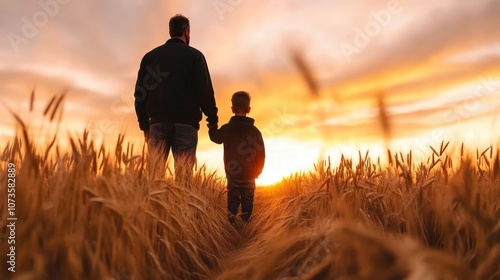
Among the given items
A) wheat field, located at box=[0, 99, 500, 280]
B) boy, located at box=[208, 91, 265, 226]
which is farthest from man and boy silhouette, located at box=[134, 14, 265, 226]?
wheat field, located at box=[0, 99, 500, 280]

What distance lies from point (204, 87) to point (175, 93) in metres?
0.32

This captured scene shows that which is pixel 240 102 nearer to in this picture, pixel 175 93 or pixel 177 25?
pixel 175 93

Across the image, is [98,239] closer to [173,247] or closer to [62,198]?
[62,198]

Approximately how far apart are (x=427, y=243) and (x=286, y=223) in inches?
31.6

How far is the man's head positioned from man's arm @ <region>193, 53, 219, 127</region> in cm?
34

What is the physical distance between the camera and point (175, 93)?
4.21 meters

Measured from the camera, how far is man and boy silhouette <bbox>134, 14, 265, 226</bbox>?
418 cm

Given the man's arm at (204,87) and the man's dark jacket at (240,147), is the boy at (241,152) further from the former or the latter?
the man's arm at (204,87)

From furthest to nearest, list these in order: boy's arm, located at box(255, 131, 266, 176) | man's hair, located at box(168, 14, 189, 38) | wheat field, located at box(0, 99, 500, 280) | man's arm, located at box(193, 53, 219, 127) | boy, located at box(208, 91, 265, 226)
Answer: boy's arm, located at box(255, 131, 266, 176), boy, located at box(208, 91, 265, 226), man's hair, located at box(168, 14, 189, 38), man's arm, located at box(193, 53, 219, 127), wheat field, located at box(0, 99, 500, 280)

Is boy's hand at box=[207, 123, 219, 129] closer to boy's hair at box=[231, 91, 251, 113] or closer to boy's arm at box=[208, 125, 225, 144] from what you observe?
boy's arm at box=[208, 125, 225, 144]

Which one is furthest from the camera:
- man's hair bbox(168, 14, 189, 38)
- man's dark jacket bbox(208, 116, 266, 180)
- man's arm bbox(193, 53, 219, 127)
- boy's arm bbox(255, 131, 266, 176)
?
boy's arm bbox(255, 131, 266, 176)

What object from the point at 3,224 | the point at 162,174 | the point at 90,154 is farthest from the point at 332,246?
the point at 162,174

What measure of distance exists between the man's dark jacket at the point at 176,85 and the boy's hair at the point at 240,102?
46cm

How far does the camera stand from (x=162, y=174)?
2.71 meters
